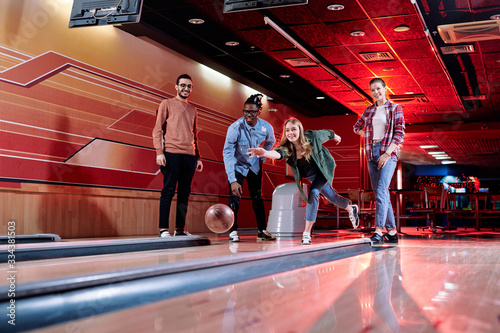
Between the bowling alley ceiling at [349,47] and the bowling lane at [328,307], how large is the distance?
15.6 feet

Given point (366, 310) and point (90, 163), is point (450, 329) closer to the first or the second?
point (366, 310)

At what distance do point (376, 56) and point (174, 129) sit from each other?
4615 mm

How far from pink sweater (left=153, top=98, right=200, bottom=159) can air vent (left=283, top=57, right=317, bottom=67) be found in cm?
378

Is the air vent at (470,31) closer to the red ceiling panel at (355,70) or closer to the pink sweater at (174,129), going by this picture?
the red ceiling panel at (355,70)

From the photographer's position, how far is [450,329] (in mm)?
1313

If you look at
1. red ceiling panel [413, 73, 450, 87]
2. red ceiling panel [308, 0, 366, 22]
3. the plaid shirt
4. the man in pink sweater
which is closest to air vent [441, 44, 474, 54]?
red ceiling panel [413, 73, 450, 87]

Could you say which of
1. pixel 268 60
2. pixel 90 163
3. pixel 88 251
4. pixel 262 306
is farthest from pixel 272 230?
pixel 262 306

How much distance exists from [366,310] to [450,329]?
1.06 ft

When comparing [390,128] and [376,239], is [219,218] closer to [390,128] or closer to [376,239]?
[376,239]

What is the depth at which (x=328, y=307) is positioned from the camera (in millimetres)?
1661

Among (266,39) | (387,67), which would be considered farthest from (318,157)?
(387,67)

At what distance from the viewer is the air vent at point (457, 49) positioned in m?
7.91

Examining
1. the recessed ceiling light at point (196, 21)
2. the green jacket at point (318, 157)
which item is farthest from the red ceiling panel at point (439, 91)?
the green jacket at point (318, 157)

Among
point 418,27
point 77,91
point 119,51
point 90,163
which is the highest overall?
point 418,27
